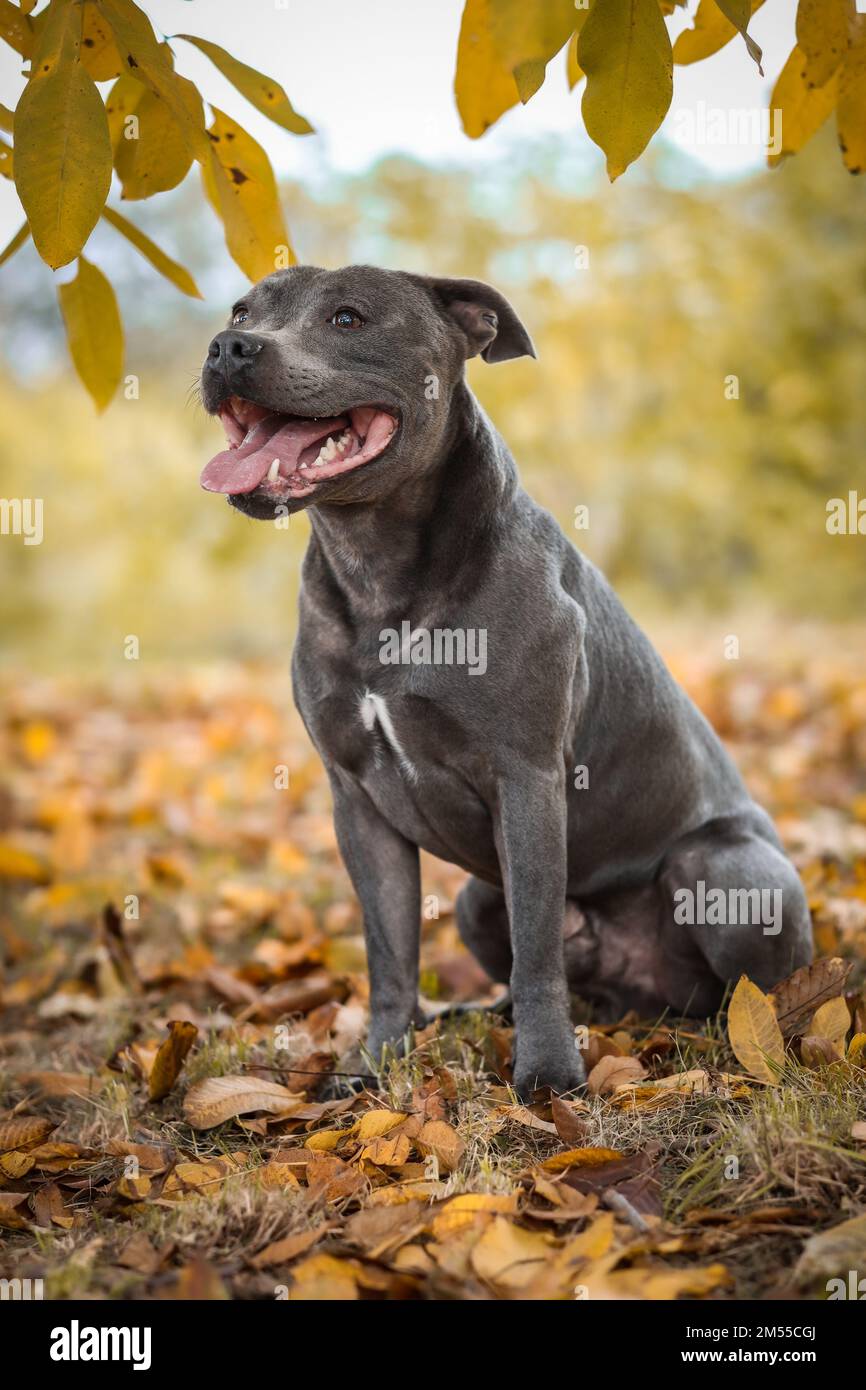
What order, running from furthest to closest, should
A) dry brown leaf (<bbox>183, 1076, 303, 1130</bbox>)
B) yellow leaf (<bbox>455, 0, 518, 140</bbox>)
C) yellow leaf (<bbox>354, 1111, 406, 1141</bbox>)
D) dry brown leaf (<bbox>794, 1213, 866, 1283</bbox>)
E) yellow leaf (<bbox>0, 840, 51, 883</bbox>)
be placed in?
1. yellow leaf (<bbox>0, 840, 51, 883</bbox>)
2. dry brown leaf (<bbox>183, 1076, 303, 1130</bbox>)
3. yellow leaf (<bbox>354, 1111, 406, 1141</bbox>)
4. yellow leaf (<bbox>455, 0, 518, 140</bbox>)
5. dry brown leaf (<bbox>794, 1213, 866, 1283</bbox>)

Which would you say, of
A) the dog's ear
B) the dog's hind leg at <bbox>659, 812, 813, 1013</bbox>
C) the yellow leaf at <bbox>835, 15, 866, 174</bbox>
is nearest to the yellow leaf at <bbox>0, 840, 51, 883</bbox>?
the dog's hind leg at <bbox>659, 812, 813, 1013</bbox>

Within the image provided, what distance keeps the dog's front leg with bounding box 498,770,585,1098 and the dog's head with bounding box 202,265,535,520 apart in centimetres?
78

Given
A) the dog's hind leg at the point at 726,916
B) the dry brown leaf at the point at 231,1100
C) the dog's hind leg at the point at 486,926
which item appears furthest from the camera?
the dog's hind leg at the point at 486,926

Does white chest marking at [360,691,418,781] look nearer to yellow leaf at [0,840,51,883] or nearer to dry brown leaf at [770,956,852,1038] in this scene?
dry brown leaf at [770,956,852,1038]

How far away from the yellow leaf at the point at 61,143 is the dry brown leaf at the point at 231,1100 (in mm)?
1754

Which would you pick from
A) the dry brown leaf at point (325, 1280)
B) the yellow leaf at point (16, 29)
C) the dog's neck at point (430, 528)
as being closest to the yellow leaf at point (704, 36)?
the dog's neck at point (430, 528)

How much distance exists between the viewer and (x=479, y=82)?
2.51m

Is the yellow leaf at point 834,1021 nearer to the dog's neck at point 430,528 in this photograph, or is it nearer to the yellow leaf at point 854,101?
the dog's neck at point 430,528

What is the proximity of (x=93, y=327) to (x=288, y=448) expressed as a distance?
591 mm

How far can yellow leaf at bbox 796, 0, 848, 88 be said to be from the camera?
7.52ft

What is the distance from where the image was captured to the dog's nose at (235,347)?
263cm
